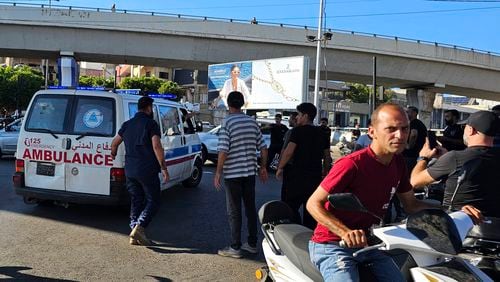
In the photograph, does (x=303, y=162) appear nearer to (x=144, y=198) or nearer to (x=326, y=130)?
(x=144, y=198)

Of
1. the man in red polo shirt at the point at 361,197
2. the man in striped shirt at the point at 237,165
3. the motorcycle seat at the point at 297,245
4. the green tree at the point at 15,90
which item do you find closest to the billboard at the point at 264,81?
the man in striped shirt at the point at 237,165

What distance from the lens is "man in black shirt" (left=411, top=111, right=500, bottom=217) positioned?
3.56 metres

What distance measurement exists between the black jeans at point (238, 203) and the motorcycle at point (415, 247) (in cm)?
262

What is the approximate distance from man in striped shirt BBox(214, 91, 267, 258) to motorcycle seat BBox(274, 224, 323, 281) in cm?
249

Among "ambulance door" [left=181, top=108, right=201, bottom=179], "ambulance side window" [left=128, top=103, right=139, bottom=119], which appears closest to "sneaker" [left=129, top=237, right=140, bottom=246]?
"ambulance side window" [left=128, top=103, right=139, bottom=119]

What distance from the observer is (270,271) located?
3.48 metres

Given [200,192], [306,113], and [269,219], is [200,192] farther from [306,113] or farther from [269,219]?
[269,219]

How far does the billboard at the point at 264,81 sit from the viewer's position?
25.9 m

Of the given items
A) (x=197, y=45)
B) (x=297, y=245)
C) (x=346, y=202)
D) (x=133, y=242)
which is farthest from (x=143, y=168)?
(x=197, y=45)

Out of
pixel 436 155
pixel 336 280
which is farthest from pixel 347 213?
pixel 436 155

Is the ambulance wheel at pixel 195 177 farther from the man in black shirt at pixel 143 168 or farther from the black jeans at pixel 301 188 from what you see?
the black jeans at pixel 301 188

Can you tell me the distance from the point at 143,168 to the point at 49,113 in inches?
89.8

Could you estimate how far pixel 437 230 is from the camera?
262 centimetres

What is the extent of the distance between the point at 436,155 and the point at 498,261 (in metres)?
1.55
